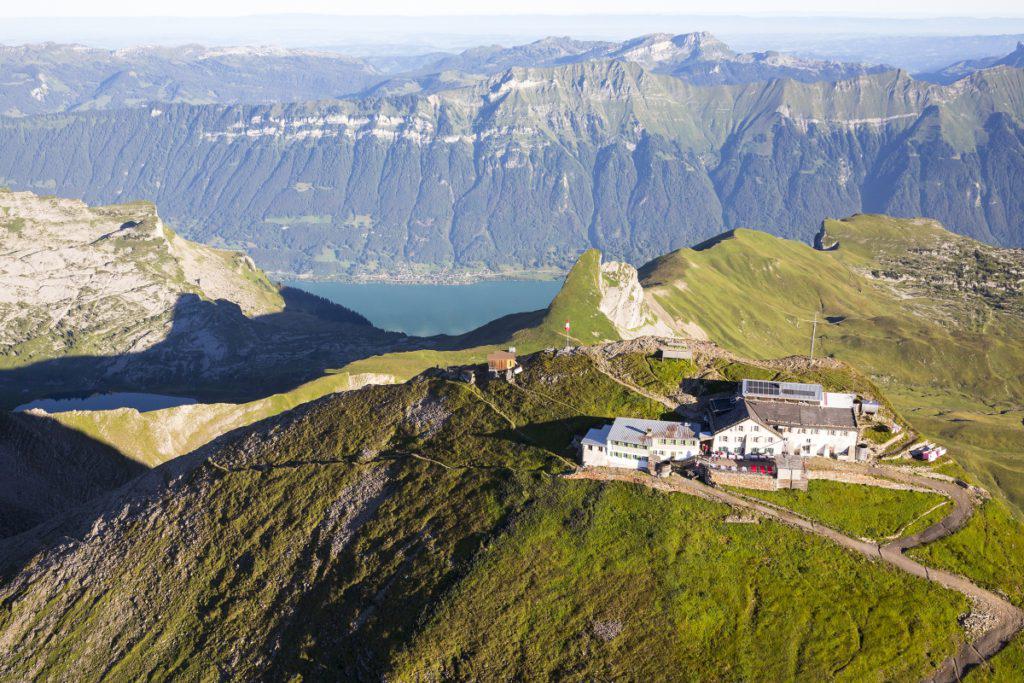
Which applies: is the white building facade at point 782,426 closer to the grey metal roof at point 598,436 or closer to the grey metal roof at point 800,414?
the grey metal roof at point 800,414

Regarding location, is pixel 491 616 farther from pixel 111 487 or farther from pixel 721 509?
pixel 111 487

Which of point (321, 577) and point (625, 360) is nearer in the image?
point (321, 577)

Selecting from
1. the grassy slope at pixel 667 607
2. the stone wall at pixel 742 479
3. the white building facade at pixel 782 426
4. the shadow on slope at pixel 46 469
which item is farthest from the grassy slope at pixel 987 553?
the shadow on slope at pixel 46 469

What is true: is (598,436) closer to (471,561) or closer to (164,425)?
(471,561)

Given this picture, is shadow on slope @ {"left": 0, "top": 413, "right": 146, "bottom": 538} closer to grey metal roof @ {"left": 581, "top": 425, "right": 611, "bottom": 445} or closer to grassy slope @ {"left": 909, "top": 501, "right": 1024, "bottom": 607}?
grey metal roof @ {"left": 581, "top": 425, "right": 611, "bottom": 445}

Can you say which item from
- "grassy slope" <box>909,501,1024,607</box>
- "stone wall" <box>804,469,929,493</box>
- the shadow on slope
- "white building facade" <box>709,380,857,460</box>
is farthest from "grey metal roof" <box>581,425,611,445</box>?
the shadow on slope

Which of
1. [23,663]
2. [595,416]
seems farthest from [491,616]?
[23,663]

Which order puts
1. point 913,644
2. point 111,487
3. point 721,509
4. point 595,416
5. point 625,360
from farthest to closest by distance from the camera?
point 111,487 < point 625,360 < point 595,416 < point 721,509 < point 913,644
